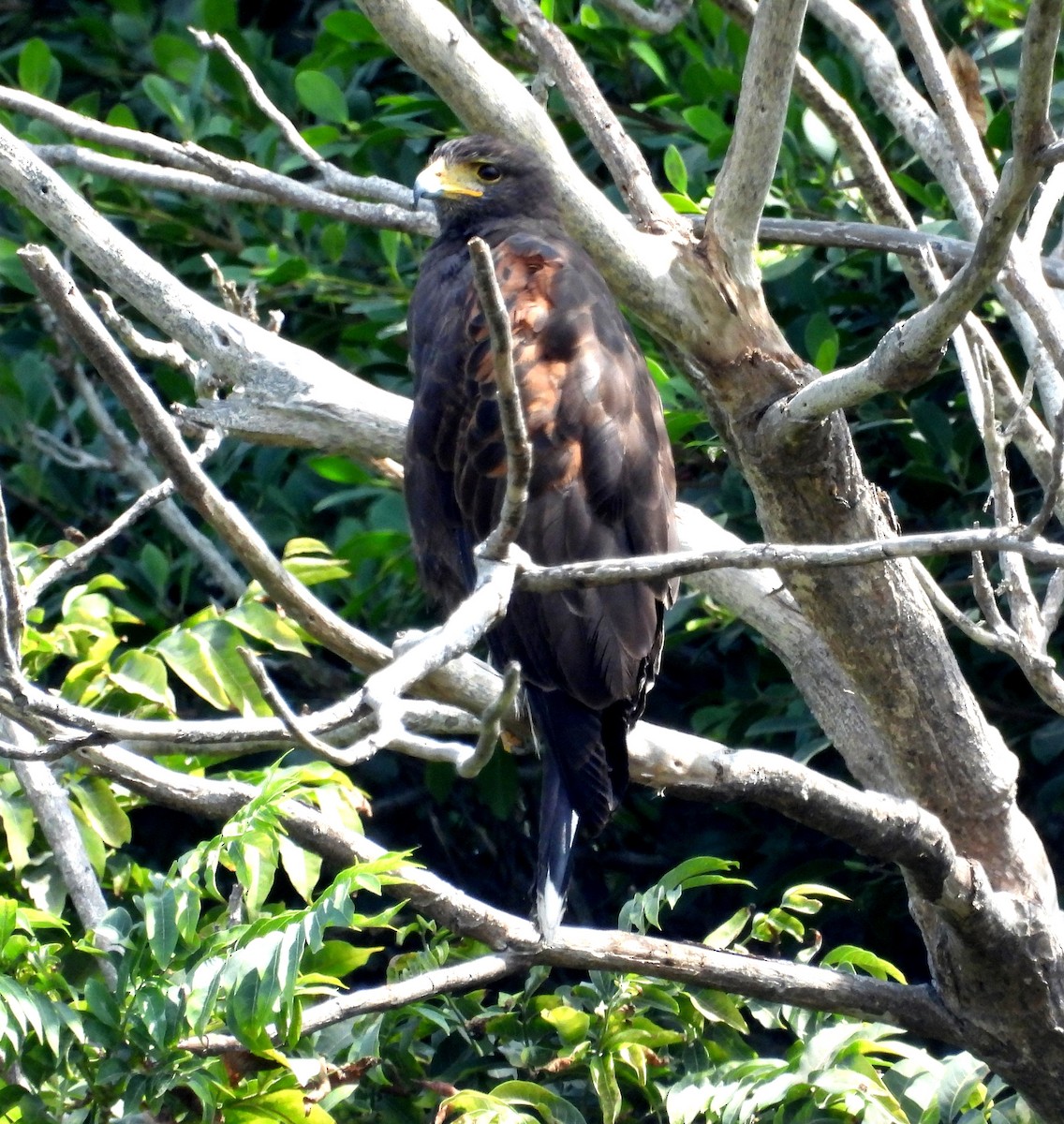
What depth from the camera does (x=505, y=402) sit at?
67.7 inches

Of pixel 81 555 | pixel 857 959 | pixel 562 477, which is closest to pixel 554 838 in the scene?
A: pixel 857 959

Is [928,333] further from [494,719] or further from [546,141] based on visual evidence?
[546,141]

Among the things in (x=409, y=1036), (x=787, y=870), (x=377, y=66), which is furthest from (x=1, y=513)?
(x=377, y=66)

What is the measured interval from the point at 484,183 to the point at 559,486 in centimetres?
83

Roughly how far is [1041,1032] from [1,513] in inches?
73.8

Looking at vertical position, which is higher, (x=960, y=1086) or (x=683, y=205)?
(x=683, y=205)

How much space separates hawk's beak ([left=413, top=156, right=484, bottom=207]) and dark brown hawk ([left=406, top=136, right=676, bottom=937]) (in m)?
0.05

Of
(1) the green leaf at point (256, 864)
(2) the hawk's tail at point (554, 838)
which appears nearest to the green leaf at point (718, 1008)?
(2) the hawk's tail at point (554, 838)

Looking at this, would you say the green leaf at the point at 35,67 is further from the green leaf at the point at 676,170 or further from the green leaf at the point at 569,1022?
the green leaf at the point at 569,1022

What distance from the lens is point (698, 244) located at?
8.59ft

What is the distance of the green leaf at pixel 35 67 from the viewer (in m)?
4.12

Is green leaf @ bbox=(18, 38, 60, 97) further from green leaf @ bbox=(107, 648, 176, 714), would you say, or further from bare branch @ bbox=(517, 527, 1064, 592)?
bare branch @ bbox=(517, 527, 1064, 592)

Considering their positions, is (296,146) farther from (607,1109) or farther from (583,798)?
(607,1109)

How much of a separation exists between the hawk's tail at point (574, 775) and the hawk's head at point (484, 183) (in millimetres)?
1127
